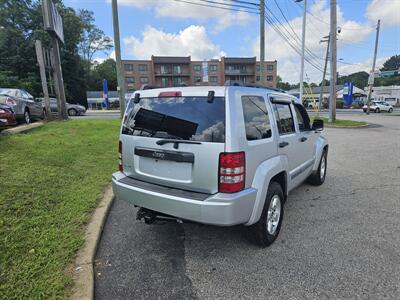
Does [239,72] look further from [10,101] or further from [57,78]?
[10,101]

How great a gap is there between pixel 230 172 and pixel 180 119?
786mm

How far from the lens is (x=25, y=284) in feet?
7.63

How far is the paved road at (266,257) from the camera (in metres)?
2.44

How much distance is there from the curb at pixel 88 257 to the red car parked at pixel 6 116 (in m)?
6.79

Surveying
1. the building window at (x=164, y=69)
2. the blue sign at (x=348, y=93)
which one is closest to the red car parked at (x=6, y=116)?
the blue sign at (x=348, y=93)

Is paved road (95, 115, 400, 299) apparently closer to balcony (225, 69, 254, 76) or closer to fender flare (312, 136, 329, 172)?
fender flare (312, 136, 329, 172)

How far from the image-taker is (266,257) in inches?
116

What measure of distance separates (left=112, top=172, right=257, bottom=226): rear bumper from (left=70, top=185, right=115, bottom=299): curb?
78 centimetres

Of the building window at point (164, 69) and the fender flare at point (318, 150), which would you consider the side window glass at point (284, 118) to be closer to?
the fender flare at point (318, 150)

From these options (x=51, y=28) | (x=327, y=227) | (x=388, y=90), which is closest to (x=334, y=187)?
(x=327, y=227)

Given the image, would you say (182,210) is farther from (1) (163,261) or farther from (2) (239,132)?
(2) (239,132)

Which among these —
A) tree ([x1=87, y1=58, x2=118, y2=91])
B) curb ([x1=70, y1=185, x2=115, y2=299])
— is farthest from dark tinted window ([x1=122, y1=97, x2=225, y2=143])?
tree ([x1=87, y1=58, x2=118, y2=91])

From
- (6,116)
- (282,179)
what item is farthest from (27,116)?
(282,179)

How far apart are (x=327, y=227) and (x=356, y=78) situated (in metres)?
132
